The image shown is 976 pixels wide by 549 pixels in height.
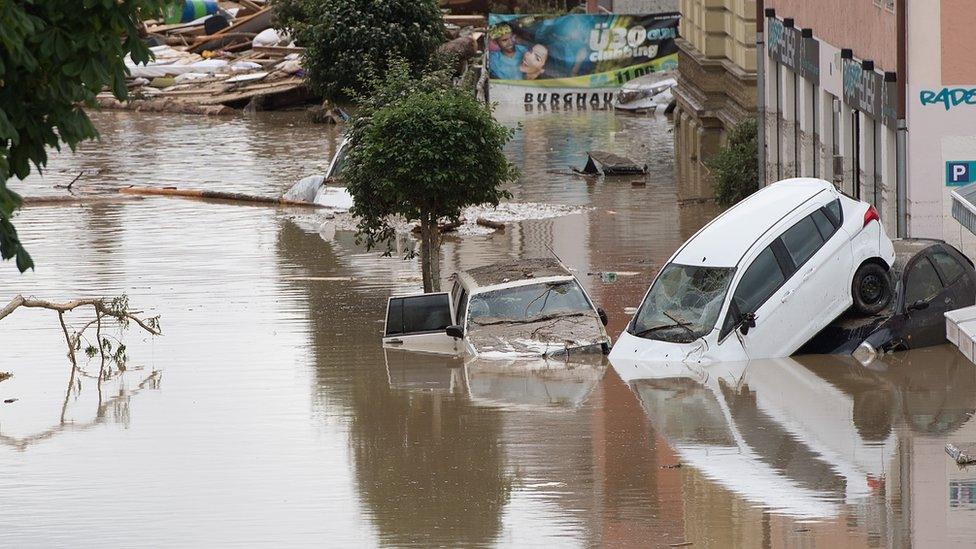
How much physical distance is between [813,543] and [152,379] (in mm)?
9510

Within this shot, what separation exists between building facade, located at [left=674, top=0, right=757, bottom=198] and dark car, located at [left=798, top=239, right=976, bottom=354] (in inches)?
547

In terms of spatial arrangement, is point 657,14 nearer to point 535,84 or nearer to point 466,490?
point 535,84

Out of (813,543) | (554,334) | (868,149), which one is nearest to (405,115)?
(554,334)

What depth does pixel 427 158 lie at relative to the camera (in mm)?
20750

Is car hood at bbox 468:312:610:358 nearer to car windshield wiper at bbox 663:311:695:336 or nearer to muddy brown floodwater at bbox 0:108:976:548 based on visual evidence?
muddy brown floodwater at bbox 0:108:976:548

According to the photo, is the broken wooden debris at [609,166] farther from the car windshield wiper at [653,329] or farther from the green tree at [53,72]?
the green tree at [53,72]

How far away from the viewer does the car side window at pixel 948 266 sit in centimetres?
1836

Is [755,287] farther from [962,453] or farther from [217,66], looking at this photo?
[217,66]

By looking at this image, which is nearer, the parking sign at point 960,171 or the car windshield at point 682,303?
the car windshield at point 682,303

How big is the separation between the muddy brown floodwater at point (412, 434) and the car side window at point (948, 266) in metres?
0.91

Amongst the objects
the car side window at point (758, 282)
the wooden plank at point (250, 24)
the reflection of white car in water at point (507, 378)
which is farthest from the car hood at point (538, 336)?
the wooden plank at point (250, 24)

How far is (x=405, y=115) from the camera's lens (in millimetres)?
20812

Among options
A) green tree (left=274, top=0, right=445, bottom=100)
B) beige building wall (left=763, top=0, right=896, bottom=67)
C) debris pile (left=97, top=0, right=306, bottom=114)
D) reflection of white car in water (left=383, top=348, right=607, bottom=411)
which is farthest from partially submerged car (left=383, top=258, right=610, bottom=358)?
debris pile (left=97, top=0, right=306, bottom=114)

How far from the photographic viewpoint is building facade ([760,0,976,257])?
20.4 metres
